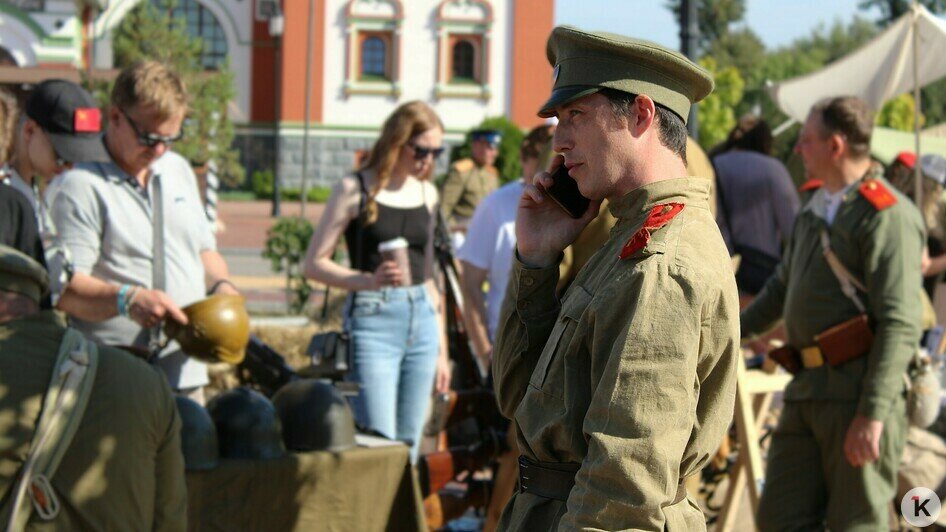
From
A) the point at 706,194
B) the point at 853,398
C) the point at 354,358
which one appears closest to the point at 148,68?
the point at 354,358

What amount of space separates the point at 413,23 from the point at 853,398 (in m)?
41.9

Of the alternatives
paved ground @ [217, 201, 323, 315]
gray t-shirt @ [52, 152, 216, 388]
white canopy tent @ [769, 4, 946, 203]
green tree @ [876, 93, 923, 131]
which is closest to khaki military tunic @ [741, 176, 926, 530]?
gray t-shirt @ [52, 152, 216, 388]

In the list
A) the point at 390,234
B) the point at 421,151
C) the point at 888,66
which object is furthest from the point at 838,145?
the point at 888,66

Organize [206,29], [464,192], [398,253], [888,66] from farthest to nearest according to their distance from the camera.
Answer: [206,29]
[464,192]
[888,66]
[398,253]

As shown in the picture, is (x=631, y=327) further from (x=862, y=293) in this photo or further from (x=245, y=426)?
(x=862, y=293)

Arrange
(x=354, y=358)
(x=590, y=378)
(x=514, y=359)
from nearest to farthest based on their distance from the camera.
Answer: (x=590, y=378) → (x=514, y=359) → (x=354, y=358)

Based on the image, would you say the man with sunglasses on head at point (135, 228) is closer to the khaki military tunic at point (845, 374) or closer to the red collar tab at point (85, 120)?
the red collar tab at point (85, 120)

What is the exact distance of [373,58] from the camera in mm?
45469

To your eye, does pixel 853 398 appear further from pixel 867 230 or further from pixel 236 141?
pixel 236 141

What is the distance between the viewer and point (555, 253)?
9.00 ft

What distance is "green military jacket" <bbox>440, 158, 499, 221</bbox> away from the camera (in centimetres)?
1127

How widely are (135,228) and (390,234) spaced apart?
3.94 ft

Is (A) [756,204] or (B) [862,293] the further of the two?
(A) [756,204]

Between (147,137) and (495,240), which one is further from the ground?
(147,137)
